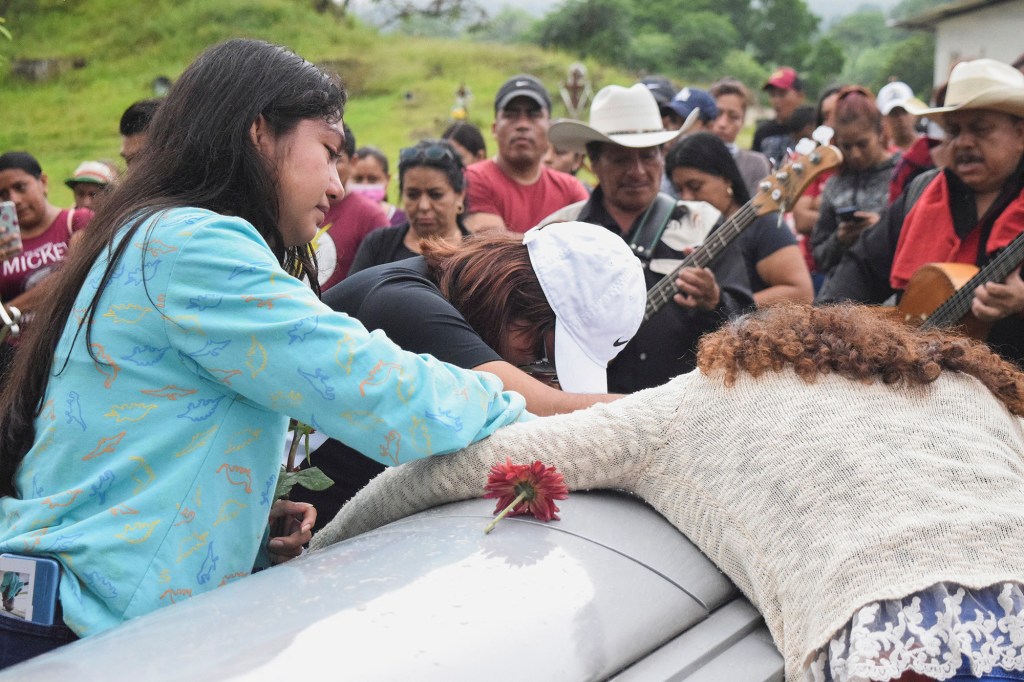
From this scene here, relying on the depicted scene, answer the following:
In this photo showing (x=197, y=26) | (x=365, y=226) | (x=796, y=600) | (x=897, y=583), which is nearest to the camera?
(x=897, y=583)

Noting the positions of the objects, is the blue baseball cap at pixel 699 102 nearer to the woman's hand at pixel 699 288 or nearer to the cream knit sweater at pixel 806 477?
the woman's hand at pixel 699 288

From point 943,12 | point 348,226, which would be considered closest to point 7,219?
point 348,226

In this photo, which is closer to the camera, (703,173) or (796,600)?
(796,600)

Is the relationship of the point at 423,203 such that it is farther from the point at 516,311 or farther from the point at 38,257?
the point at 516,311

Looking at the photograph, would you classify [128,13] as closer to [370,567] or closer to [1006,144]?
[1006,144]

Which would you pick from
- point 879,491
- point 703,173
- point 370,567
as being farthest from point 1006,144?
point 370,567

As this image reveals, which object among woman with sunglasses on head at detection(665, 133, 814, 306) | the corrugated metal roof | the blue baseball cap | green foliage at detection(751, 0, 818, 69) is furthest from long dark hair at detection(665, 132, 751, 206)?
green foliage at detection(751, 0, 818, 69)

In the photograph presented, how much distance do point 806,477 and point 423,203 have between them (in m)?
3.55

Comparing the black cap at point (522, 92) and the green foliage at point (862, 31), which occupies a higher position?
the black cap at point (522, 92)

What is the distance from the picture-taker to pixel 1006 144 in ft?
13.1

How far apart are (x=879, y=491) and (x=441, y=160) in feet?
12.3

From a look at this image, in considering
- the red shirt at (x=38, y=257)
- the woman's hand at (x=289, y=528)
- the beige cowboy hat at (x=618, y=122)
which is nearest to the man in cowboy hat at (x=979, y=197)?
the beige cowboy hat at (x=618, y=122)

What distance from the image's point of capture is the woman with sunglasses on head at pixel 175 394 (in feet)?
5.08

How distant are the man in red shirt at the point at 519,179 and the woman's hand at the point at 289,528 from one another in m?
3.50
